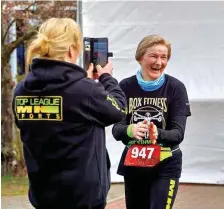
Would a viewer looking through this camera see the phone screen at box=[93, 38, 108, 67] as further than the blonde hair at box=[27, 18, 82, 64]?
Yes

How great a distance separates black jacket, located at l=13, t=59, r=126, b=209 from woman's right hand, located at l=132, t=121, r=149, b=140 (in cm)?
83

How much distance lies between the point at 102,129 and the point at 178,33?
527 centimetres

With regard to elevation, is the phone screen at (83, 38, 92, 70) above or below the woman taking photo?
above

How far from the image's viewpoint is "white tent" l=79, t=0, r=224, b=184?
27.1 ft

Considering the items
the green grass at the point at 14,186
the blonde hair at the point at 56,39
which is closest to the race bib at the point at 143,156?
the blonde hair at the point at 56,39

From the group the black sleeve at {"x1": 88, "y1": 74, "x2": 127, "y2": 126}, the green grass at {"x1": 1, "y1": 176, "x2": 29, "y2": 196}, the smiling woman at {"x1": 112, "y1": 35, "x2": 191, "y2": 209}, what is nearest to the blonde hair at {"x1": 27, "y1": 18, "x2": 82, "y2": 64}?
the black sleeve at {"x1": 88, "y1": 74, "x2": 127, "y2": 126}

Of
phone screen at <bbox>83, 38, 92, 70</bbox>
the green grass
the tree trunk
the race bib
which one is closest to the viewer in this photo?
phone screen at <bbox>83, 38, 92, 70</bbox>

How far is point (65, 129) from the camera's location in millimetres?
3150

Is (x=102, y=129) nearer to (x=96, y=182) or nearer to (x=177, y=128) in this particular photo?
(x=96, y=182)

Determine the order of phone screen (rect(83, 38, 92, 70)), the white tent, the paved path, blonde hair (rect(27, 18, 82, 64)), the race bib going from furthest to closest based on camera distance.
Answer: the white tent, the paved path, the race bib, phone screen (rect(83, 38, 92, 70)), blonde hair (rect(27, 18, 82, 64))

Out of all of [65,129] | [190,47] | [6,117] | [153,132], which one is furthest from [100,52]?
[6,117]

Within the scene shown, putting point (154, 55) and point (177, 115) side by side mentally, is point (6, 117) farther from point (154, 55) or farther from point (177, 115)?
point (177, 115)

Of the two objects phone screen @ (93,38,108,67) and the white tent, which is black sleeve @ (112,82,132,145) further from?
the white tent

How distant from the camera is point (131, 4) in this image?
8383 millimetres
